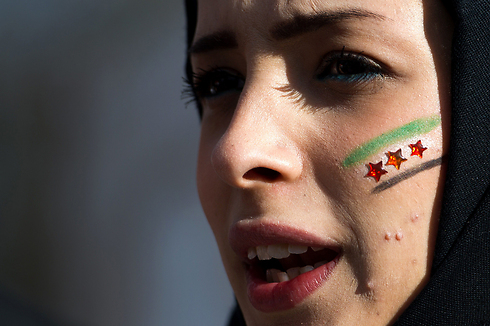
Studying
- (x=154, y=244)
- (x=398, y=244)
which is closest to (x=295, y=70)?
(x=398, y=244)

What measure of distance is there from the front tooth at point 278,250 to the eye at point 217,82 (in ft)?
2.21

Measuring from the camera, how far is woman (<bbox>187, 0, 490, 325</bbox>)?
134 centimetres

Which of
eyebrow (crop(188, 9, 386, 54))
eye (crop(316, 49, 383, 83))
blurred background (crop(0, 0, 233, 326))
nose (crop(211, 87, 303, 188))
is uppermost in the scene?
eyebrow (crop(188, 9, 386, 54))

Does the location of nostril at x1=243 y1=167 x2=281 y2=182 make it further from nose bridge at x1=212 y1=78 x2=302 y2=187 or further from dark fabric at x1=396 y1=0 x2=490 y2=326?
dark fabric at x1=396 y1=0 x2=490 y2=326

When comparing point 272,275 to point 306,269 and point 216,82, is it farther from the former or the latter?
point 216,82

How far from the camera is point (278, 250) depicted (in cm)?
154

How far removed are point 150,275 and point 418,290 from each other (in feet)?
13.9

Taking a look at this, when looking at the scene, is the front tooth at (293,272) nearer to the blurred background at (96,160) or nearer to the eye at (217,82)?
the eye at (217,82)

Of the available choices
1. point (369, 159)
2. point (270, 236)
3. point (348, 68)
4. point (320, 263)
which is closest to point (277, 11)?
point (348, 68)

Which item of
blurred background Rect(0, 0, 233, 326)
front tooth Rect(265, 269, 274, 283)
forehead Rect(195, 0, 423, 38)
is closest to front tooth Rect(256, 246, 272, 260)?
front tooth Rect(265, 269, 274, 283)

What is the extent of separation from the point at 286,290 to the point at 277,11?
0.88 meters

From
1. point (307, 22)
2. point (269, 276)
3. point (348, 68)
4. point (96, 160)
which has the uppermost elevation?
point (307, 22)

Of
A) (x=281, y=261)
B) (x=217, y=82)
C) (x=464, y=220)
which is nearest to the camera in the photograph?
(x=464, y=220)

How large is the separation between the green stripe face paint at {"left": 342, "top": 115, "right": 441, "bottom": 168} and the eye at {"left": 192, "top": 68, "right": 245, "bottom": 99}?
2.08ft
